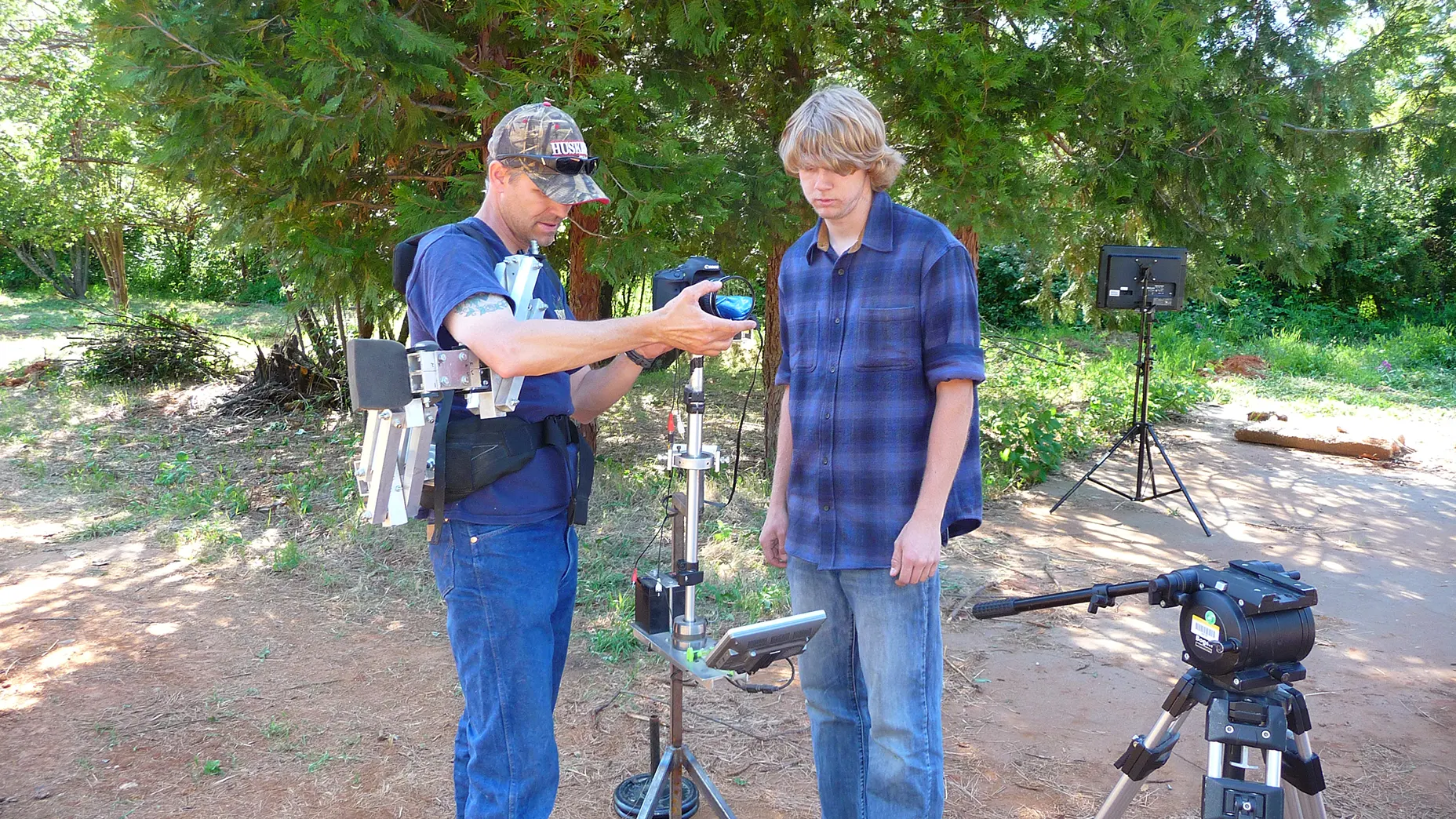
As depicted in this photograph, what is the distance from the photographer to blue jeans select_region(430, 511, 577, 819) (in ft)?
7.32

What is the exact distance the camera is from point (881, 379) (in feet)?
7.59

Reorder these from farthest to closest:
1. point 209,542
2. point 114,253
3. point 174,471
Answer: point 114,253 < point 174,471 < point 209,542

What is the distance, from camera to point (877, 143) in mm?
2252

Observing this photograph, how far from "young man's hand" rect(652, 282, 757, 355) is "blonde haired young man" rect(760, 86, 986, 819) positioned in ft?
1.42

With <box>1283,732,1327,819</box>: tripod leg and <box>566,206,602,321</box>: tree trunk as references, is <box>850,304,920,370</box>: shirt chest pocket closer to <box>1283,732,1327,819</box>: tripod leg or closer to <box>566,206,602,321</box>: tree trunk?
<box>1283,732,1327,819</box>: tripod leg

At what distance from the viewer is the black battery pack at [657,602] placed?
2617 mm

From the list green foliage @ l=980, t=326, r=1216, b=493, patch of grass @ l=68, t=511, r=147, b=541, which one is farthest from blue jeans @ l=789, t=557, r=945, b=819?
patch of grass @ l=68, t=511, r=147, b=541

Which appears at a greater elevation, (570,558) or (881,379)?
(881,379)

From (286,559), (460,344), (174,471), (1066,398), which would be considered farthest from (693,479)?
(1066,398)

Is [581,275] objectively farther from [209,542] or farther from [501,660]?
[501,660]

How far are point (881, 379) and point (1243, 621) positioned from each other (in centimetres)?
92

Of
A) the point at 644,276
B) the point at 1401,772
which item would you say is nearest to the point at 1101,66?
the point at 644,276

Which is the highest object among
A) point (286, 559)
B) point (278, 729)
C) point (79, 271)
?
point (79, 271)

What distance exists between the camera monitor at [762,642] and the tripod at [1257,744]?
0.79 m
